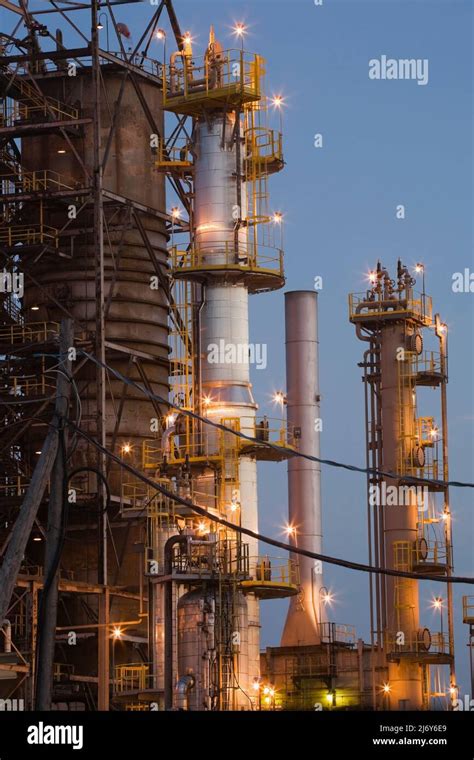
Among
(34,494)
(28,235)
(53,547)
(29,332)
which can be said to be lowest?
(53,547)

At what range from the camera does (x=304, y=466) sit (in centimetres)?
5378

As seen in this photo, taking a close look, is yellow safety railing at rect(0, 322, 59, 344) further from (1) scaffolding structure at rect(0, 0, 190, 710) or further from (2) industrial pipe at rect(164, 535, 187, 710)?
(2) industrial pipe at rect(164, 535, 187, 710)

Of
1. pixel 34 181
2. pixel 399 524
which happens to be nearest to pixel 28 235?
pixel 34 181

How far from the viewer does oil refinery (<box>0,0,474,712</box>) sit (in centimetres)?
4628

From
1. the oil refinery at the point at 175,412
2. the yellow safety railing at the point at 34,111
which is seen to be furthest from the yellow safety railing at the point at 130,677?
the yellow safety railing at the point at 34,111

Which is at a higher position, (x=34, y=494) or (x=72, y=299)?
(x=72, y=299)

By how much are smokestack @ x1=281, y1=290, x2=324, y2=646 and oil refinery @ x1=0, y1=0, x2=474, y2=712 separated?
6cm

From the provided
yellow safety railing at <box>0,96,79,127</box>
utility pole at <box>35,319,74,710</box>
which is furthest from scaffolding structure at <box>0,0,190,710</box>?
utility pole at <box>35,319,74,710</box>

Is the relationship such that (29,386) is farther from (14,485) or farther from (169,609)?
(169,609)

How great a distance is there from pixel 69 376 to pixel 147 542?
22.6 meters

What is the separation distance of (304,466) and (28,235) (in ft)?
33.8
